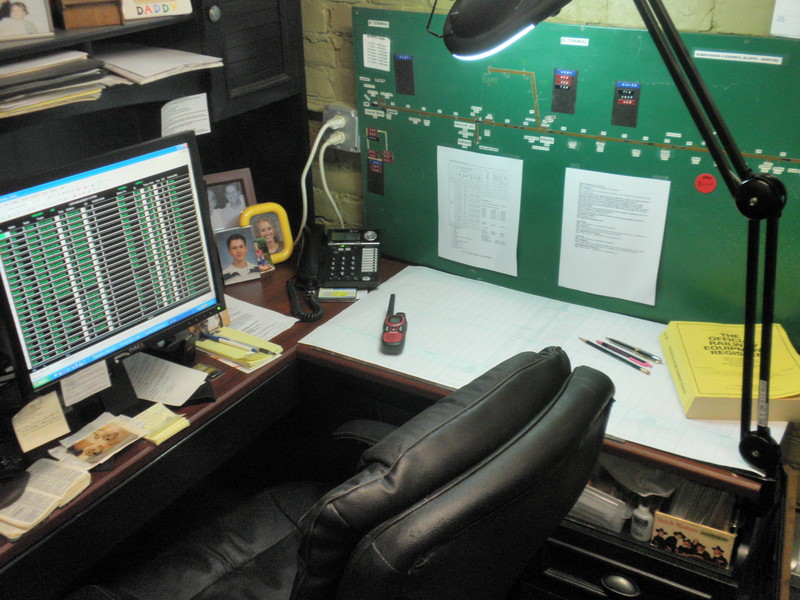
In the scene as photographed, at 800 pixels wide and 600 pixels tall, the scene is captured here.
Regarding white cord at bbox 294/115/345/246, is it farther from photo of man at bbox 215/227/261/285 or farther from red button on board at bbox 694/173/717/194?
red button on board at bbox 694/173/717/194

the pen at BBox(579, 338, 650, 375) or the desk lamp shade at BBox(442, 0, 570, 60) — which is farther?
the pen at BBox(579, 338, 650, 375)

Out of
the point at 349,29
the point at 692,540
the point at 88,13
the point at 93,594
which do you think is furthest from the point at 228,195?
the point at 692,540

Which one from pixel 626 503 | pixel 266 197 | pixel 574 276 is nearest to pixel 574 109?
pixel 574 276

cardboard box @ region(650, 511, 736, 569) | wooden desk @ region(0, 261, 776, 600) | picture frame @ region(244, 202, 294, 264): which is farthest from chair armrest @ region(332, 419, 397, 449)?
picture frame @ region(244, 202, 294, 264)

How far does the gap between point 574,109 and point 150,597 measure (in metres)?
1.32

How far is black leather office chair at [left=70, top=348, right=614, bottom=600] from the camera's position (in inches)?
31.2

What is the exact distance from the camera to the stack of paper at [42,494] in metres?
1.16

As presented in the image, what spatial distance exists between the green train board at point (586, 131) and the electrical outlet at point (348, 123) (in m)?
0.05

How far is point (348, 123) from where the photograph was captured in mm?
2020

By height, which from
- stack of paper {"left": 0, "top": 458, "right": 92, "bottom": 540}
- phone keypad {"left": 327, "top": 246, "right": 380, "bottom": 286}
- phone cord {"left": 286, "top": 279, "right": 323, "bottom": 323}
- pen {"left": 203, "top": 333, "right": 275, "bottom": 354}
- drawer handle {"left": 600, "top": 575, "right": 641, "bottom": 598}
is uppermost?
phone keypad {"left": 327, "top": 246, "right": 380, "bottom": 286}

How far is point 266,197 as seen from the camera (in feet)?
7.24

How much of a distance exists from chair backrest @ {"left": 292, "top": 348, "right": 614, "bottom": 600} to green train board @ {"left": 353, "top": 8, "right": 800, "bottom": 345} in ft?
2.46

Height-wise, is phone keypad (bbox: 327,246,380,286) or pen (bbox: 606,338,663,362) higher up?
phone keypad (bbox: 327,246,380,286)

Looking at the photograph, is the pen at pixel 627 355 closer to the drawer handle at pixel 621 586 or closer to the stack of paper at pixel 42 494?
the drawer handle at pixel 621 586
